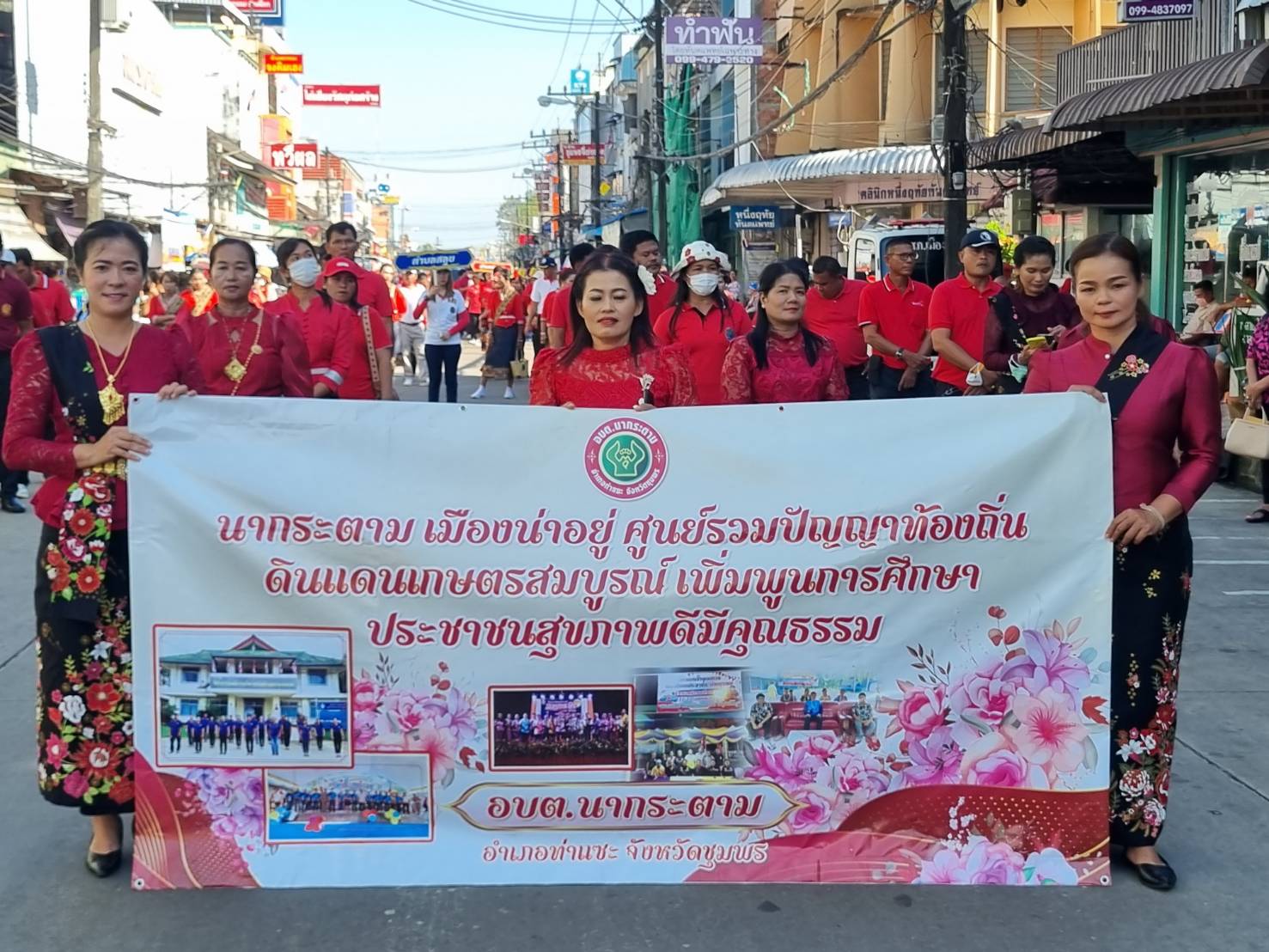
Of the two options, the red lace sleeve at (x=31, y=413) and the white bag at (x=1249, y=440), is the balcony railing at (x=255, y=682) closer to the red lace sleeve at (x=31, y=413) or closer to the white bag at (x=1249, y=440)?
the red lace sleeve at (x=31, y=413)

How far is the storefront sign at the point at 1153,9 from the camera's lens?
13656 millimetres

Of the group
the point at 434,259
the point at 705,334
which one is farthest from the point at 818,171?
the point at 705,334

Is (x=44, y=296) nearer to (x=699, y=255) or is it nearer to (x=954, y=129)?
(x=699, y=255)

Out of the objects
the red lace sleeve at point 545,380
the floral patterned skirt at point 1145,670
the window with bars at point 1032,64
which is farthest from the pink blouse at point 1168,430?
the window with bars at point 1032,64

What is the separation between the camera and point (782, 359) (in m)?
5.23

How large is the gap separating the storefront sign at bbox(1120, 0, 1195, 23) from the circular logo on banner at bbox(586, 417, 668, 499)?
11.5 m

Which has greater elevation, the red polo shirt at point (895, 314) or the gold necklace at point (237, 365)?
the red polo shirt at point (895, 314)

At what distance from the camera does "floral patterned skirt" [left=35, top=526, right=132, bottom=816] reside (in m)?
3.96

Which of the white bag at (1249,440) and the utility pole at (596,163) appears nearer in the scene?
the white bag at (1249,440)

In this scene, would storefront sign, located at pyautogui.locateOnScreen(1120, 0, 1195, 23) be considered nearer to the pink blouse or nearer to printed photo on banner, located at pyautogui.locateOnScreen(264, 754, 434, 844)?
the pink blouse

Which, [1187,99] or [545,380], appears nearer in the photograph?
[545,380]

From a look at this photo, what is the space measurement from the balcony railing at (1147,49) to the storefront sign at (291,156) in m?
69.0

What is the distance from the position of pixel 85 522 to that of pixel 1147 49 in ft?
46.9

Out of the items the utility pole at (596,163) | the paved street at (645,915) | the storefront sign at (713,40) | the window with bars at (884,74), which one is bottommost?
the paved street at (645,915)
